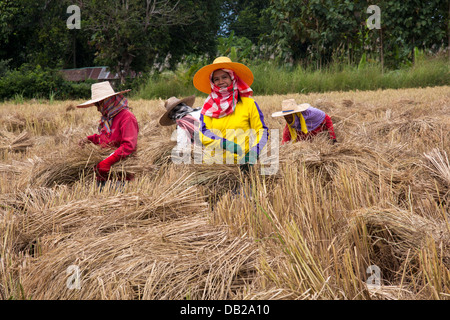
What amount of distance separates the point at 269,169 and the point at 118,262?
60.7 inches

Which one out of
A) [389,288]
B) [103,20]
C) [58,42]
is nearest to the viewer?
[389,288]

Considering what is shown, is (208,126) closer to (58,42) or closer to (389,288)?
(389,288)

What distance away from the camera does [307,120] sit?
4.62m

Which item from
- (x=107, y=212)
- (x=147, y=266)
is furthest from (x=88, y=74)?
(x=147, y=266)

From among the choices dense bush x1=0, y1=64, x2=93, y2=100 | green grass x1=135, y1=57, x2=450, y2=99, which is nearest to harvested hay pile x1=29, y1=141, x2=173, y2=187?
green grass x1=135, y1=57, x2=450, y2=99

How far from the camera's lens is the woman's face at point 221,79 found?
362 cm

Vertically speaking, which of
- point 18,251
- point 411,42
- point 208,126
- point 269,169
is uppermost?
point 411,42

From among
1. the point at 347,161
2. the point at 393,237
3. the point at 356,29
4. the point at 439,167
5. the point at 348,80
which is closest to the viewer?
the point at 393,237

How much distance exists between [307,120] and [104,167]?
2162mm

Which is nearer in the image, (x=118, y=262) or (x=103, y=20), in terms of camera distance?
(x=118, y=262)

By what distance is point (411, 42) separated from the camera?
15.6 m

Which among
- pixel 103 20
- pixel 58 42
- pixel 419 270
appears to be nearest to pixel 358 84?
pixel 103 20

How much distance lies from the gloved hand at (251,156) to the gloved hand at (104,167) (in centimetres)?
97

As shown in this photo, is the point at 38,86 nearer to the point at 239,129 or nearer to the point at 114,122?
the point at 114,122
